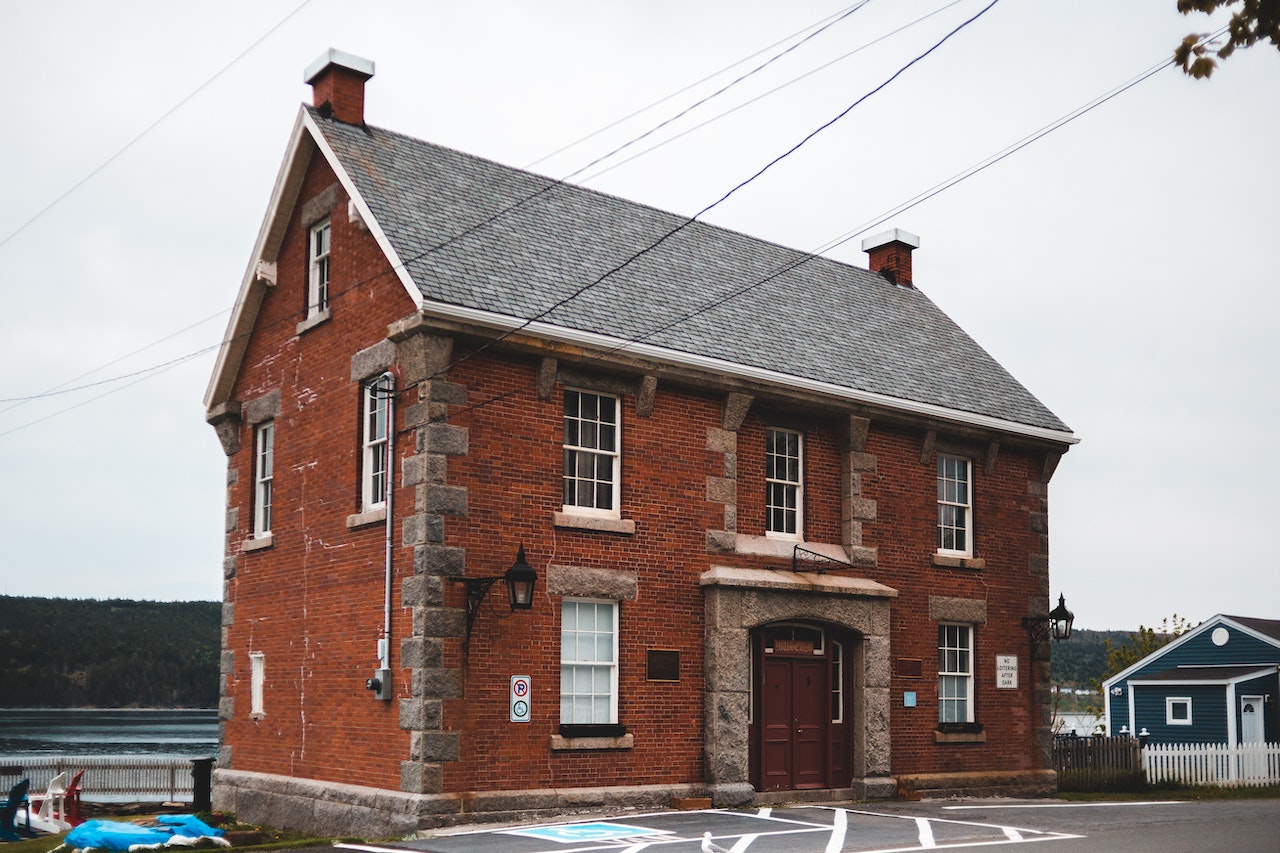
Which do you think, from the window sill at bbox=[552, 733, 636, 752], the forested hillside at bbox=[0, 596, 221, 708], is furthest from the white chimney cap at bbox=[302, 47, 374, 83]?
the forested hillside at bbox=[0, 596, 221, 708]

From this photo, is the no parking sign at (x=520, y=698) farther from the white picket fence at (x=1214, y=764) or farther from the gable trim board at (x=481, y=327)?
the white picket fence at (x=1214, y=764)

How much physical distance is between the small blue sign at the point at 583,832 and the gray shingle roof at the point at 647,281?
21.8ft

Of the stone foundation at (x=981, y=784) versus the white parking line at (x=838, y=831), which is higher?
the white parking line at (x=838, y=831)

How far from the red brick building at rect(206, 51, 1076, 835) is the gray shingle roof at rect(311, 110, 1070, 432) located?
86mm

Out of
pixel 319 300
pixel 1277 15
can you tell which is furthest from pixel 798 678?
pixel 1277 15

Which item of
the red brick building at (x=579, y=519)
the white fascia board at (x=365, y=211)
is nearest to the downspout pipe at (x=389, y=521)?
the red brick building at (x=579, y=519)

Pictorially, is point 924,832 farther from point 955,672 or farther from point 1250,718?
point 1250,718

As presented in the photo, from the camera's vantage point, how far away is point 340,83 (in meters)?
21.0

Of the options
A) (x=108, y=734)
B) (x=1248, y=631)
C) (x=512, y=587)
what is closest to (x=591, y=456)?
(x=512, y=587)

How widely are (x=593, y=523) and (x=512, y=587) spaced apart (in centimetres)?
191

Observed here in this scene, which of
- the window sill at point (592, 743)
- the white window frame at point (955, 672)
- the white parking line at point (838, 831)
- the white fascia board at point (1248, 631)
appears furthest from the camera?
the white fascia board at point (1248, 631)

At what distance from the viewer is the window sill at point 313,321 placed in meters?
20.2

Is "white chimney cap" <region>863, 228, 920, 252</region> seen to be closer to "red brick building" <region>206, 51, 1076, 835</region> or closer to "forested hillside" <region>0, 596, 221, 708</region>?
"red brick building" <region>206, 51, 1076, 835</region>

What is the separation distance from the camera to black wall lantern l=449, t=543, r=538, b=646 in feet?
54.8
